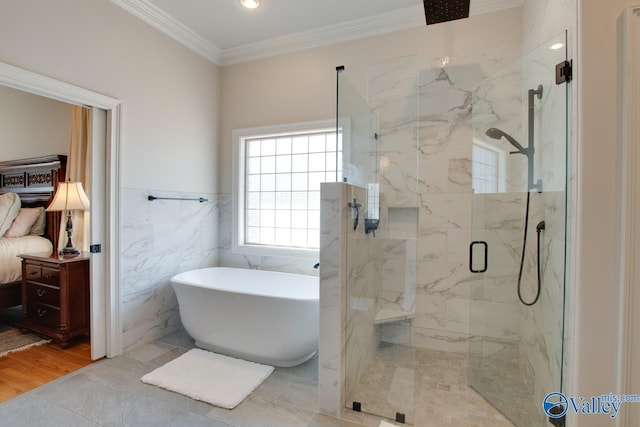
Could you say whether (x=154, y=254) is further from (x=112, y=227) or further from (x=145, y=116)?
(x=145, y=116)

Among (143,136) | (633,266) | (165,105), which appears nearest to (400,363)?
(633,266)

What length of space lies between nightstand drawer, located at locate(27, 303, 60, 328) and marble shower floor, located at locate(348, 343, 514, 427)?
8.35 feet

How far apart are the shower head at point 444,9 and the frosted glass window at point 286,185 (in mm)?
1283

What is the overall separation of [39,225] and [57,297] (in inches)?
63.7

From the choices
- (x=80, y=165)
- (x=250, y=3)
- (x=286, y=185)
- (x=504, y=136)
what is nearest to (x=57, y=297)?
(x=80, y=165)

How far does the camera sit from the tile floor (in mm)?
1727

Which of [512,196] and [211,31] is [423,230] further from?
[211,31]

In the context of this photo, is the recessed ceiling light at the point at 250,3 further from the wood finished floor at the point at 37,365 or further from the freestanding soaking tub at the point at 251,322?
the wood finished floor at the point at 37,365

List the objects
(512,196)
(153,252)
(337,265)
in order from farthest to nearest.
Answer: (153,252), (512,196), (337,265)

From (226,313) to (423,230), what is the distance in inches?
69.8

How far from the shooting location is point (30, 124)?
374 cm

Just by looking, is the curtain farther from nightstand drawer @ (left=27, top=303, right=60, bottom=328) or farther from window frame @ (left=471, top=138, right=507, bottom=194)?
window frame @ (left=471, top=138, right=507, bottom=194)

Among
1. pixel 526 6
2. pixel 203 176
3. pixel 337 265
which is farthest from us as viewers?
pixel 203 176

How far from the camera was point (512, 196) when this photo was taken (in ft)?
6.67
